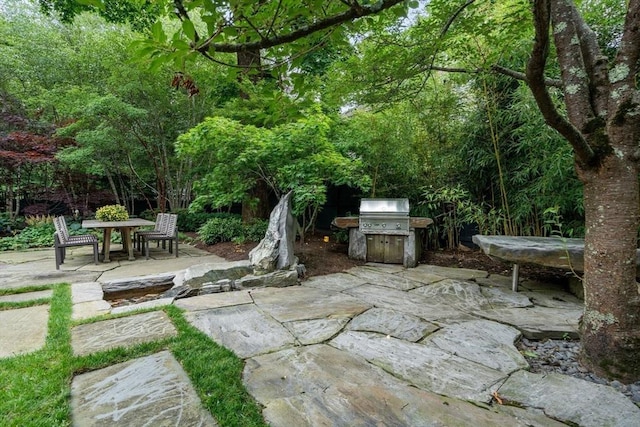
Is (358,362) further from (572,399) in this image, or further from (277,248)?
(277,248)

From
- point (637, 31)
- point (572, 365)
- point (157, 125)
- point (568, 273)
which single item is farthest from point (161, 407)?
point (157, 125)

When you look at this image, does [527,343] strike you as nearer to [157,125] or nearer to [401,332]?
[401,332]

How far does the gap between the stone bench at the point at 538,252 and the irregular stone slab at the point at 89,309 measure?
3.55 meters

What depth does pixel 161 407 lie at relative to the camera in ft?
4.36

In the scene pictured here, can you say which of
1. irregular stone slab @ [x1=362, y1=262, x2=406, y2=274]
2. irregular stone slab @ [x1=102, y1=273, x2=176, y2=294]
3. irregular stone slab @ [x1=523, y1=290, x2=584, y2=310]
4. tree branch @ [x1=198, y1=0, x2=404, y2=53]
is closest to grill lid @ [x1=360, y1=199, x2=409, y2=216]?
irregular stone slab @ [x1=362, y1=262, x2=406, y2=274]

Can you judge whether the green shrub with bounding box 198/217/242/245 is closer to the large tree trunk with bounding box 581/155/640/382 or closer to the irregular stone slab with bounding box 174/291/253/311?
the irregular stone slab with bounding box 174/291/253/311

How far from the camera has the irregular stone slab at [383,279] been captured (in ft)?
11.1

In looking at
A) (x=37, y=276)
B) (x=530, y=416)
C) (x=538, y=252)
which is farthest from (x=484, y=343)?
(x=37, y=276)

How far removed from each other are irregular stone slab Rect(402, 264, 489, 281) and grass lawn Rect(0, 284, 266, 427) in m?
2.73

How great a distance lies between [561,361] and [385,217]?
265 cm

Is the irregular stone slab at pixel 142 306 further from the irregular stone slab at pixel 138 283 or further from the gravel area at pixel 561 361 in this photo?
the gravel area at pixel 561 361

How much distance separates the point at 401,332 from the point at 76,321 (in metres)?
2.40

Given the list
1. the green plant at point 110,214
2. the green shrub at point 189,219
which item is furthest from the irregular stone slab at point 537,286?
the green shrub at point 189,219

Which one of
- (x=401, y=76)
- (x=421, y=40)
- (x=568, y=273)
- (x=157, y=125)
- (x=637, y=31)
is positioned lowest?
(x=568, y=273)
